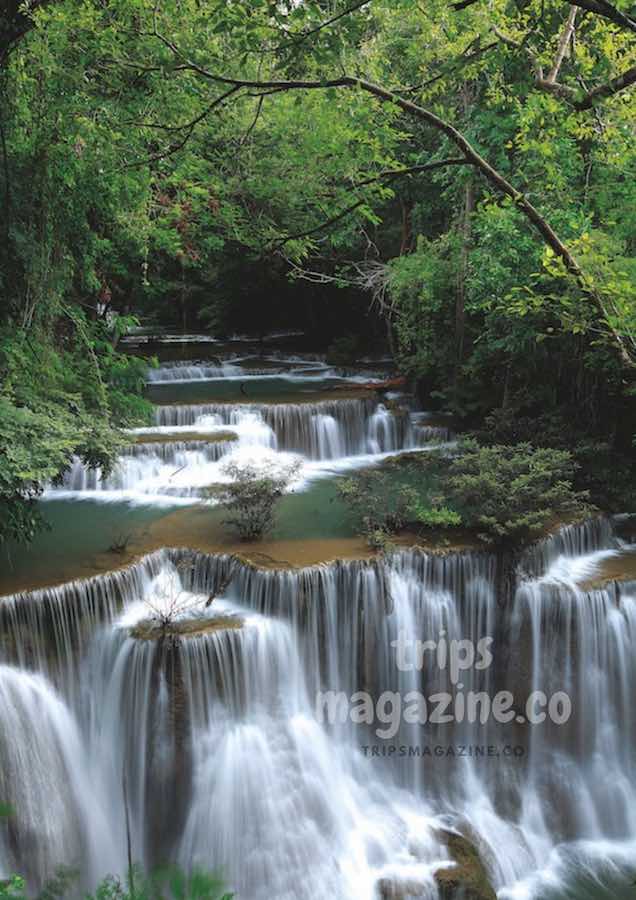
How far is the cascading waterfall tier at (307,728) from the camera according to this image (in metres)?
6.60

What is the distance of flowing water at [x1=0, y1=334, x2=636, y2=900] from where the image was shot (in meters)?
6.58

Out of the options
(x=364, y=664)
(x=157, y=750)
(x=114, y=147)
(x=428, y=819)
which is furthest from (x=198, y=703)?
(x=114, y=147)

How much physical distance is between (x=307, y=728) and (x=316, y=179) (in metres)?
5.70

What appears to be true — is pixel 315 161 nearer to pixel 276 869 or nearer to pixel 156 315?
pixel 276 869

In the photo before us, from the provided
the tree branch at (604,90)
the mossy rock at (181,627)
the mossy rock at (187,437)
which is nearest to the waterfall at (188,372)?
the mossy rock at (187,437)

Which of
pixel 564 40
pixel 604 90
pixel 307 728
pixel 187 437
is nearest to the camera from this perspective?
pixel 604 90

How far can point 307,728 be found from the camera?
289 inches

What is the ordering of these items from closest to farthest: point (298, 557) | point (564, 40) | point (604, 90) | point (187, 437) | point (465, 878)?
point (604, 90) < point (465, 878) < point (564, 40) < point (298, 557) < point (187, 437)

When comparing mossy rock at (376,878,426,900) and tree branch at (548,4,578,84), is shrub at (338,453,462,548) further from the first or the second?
tree branch at (548,4,578,84)

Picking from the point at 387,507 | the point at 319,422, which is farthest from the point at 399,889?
the point at 319,422

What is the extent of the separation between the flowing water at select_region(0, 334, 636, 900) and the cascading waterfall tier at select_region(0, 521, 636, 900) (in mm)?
19

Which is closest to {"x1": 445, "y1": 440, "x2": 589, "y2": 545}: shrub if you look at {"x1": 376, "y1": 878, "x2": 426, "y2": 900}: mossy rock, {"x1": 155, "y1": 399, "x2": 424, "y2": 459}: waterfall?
{"x1": 376, "y1": 878, "x2": 426, "y2": 900}: mossy rock

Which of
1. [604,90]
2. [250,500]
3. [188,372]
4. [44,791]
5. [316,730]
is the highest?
[188,372]

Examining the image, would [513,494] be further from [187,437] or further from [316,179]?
[187,437]
